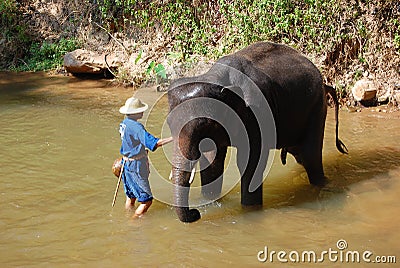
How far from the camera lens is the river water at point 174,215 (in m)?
4.50

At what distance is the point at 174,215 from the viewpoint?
17.4 ft

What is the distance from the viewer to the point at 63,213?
5340 millimetres

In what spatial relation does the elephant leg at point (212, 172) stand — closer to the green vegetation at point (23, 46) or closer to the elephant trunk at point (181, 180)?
the elephant trunk at point (181, 180)

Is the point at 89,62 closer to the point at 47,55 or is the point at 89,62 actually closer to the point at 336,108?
the point at 47,55

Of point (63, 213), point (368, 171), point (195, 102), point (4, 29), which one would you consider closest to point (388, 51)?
point (368, 171)

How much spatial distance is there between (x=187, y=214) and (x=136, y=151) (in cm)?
79

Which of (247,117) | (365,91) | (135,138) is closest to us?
(135,138)

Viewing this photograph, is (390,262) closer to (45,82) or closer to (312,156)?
(312,156)

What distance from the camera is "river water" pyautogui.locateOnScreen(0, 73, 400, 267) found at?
14.8 feet

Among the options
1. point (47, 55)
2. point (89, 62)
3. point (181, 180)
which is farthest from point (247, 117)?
point (47, 55)

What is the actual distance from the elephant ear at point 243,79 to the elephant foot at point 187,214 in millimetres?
1139

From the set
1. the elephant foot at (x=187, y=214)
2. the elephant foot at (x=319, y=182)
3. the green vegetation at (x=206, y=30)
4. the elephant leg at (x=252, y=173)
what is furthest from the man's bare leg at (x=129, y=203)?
the green vegetation at (x=206, y=30)

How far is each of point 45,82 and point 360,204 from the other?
27.3ft

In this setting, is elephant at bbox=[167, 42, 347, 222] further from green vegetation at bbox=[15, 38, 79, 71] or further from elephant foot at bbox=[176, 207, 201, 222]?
green vegetation at bbox=[15, 38, 79, 71]
